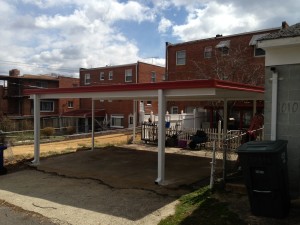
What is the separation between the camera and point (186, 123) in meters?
25.8

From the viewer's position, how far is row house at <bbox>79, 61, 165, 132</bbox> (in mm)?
37719

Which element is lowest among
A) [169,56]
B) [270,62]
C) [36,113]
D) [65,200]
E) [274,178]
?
[65,200]

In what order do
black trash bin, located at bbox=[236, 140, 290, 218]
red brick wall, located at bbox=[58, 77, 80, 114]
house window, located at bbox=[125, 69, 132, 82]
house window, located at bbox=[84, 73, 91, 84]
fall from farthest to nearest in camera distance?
red brick wall, located at bbox=[58, 77, 80, 114] → house window, located at bbox=[84, 73, 91, 84] → house window, located at bbox=[125, 69, 132, 82] → black trash bin, located at bbox=[236, 140, 290, 218]

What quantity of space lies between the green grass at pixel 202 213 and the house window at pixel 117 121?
3112cm

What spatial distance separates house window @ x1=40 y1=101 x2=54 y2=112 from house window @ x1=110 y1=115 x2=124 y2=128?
10.3 meters

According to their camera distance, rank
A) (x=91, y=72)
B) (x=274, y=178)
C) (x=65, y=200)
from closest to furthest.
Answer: (x=274, y=178)
(x=65, y=200)
(x=91, y=72)

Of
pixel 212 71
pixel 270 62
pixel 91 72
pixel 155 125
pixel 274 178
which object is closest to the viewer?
pixel 274 178

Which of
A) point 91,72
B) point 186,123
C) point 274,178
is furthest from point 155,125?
point 91,72

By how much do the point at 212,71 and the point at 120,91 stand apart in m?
18.6

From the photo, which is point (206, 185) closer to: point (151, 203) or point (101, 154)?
point (151, 203)

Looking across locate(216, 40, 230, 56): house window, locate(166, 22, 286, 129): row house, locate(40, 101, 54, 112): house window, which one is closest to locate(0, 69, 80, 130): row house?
locate(40, 101, 54, 112): house window

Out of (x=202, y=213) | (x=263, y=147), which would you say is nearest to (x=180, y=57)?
(x=202, y=213)

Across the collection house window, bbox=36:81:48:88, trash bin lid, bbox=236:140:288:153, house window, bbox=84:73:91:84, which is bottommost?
trash bin lid, bbox=236:140:288:153

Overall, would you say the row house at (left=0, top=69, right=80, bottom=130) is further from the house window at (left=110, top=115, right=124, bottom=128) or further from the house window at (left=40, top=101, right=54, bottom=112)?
the house window at (left=110, top=115, right=124, bottom=128)
